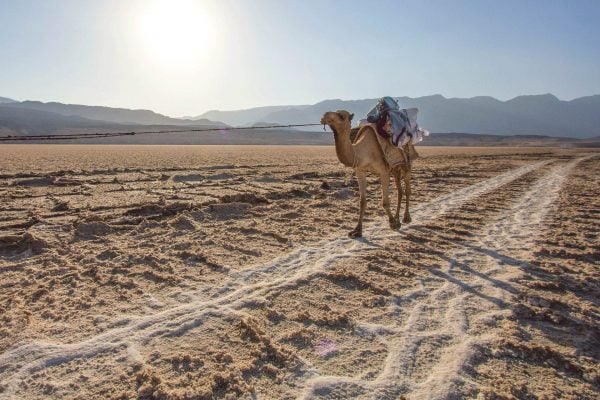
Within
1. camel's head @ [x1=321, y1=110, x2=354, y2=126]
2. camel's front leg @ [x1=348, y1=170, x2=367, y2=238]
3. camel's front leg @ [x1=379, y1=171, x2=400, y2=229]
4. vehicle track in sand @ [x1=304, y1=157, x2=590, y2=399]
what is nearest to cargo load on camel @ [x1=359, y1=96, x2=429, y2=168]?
camel's front leg @ [x1=379, y1=171, x2=400, y2=229]

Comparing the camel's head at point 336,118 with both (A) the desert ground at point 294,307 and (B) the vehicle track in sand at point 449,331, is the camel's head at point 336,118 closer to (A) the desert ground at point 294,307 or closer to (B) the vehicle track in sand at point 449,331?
(A) the desert ground at point 294,307

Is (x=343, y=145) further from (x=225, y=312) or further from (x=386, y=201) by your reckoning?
(x=225, y=312)

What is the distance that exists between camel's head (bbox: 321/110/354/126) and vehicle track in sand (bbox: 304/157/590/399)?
258cm

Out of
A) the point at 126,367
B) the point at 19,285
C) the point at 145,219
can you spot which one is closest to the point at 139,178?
the point at 145,219

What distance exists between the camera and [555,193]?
11398 millimetres

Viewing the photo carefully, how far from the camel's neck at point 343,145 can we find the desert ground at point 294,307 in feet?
4.24

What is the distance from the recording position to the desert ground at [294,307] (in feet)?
8.82

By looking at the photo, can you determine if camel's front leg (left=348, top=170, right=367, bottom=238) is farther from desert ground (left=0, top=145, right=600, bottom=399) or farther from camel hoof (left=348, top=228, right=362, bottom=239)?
desert ground (left=0, top=145, right=600, bottom=399)

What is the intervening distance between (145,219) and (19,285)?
3.04 m

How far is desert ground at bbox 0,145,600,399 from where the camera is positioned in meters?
2.69

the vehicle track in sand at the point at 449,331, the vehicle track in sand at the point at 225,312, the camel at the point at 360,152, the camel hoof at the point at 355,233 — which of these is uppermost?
the camel at the point at 360,152

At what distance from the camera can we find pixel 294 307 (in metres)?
3.80

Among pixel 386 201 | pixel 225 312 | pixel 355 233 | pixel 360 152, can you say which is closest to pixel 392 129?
pixel 360 152

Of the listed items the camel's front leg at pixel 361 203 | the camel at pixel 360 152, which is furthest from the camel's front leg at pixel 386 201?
the camel's front leg at pixel 361 203
